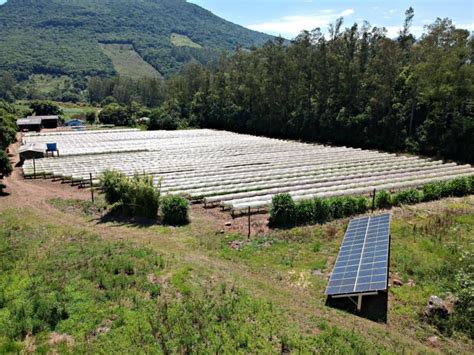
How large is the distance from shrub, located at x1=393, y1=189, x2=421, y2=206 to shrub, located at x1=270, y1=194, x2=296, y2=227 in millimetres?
7470

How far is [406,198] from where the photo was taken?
23.3 metres

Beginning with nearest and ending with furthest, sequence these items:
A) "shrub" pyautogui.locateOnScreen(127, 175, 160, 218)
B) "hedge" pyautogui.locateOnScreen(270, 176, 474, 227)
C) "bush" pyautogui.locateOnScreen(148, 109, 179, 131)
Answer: "hedge" pyautogui.locateOnScreen(270, 176, 474, 227) → "shrub" pyautogui.locateOnScreen(127, 175, 160, 218) → "bush" pyautogui.locateOnScreen(148, 109, 179, 131)

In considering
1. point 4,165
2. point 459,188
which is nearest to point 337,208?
point 459,188

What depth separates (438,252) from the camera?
15820 millimetres

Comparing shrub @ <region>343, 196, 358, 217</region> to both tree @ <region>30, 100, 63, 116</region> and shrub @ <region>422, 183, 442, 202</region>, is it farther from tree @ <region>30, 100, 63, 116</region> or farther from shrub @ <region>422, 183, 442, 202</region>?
tree @ <region>30, 100, 63, 116</region>

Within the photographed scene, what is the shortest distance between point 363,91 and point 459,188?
90.2 feet

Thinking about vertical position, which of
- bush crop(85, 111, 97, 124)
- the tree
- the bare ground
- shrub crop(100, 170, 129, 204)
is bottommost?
the bare ground

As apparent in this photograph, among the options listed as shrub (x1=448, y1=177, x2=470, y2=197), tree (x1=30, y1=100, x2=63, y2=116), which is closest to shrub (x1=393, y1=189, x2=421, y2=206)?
shrub (x1=448, y1=177, x2=470, y2=197)

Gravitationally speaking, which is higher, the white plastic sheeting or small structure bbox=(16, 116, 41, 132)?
small structure bbox=(16, 116, 41, 132)

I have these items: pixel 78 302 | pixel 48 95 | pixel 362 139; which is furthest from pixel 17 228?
pixel 48 95

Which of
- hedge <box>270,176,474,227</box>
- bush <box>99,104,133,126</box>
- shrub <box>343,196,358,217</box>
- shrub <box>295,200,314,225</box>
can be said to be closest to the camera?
hedge <box>270,176,474,227</box>

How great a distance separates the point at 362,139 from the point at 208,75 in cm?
4585

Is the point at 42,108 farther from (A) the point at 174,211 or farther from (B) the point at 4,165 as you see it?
(A) the point at 174,211

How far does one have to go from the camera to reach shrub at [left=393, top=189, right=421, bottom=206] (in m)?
23.1
